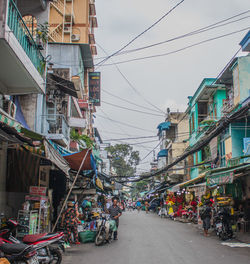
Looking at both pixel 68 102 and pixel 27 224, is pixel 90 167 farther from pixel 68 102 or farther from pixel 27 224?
pixel 68 102

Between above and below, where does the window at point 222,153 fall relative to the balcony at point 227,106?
below

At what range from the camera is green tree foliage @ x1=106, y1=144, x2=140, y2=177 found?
66531 mm

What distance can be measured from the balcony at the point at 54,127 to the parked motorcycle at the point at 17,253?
941cm

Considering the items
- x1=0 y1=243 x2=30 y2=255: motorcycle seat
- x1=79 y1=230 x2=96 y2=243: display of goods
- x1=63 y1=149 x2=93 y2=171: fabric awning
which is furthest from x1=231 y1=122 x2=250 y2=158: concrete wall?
x1=0 y1=243 x2=30 y2=255: motorcycle seat

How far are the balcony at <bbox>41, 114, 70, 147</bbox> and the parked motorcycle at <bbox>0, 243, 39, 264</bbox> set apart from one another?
9.41 metres

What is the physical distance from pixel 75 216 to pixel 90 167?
78.3 inches

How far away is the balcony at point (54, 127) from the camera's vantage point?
51.1 ft

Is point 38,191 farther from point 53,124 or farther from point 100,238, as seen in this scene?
point 53,124

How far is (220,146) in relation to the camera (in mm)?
22156

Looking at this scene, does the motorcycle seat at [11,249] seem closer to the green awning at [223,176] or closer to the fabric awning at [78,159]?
the fabric awning at [78,159]

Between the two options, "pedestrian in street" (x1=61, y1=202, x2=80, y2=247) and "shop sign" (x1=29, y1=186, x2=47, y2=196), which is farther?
"pedestrian in street" (x1=61, y1=202, x2=80, y2=247)

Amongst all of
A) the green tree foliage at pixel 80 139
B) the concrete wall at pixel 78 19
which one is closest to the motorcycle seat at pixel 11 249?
the green tree foliage at pixel 80 139

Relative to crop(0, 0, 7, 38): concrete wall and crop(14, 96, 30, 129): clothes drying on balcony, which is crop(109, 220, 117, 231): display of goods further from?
crop(0, 0, 7, 38): concrete wall

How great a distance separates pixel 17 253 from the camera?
623 cm
